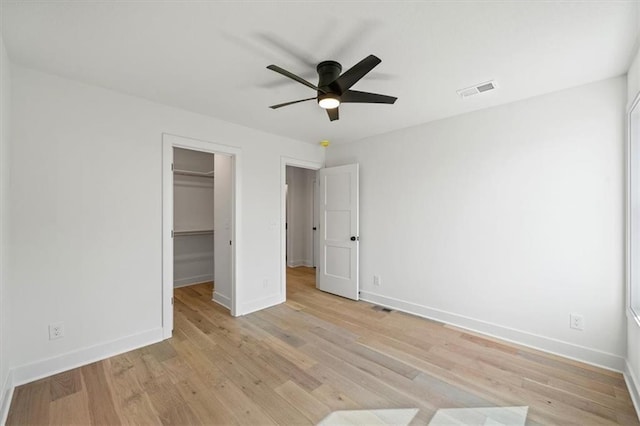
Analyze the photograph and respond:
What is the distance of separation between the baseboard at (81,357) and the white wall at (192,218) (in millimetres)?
2100

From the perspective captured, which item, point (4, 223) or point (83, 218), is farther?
point (83, 218)

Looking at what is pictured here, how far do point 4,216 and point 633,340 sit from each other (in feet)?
15.6

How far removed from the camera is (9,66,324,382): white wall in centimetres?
217

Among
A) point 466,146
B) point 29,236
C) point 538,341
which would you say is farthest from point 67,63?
point 538,341

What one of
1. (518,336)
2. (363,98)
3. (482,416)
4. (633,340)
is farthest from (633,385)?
(363,98)

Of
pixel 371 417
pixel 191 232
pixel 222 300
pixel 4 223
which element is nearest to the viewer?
pixel 371 417

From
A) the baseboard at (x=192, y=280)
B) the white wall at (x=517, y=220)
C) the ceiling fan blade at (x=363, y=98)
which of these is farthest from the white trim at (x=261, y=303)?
the ceiling fan blade at (x=363, y=98)

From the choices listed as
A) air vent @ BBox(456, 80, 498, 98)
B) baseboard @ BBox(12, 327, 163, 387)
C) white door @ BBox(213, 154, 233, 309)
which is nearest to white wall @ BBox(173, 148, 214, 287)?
white door @ BBox(213, 154, 233, 309)

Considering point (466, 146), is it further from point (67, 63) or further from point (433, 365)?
point (67, 63)

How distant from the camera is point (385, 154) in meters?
3.90

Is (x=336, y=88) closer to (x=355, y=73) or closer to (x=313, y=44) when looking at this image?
(x=355, y=73)

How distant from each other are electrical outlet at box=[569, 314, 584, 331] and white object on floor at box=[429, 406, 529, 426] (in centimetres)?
112

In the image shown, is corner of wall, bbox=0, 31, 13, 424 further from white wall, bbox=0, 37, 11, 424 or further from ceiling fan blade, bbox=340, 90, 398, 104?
ceiling fan blade, bbox=340, 90, 398, 104

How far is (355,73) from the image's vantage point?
1852 mm
